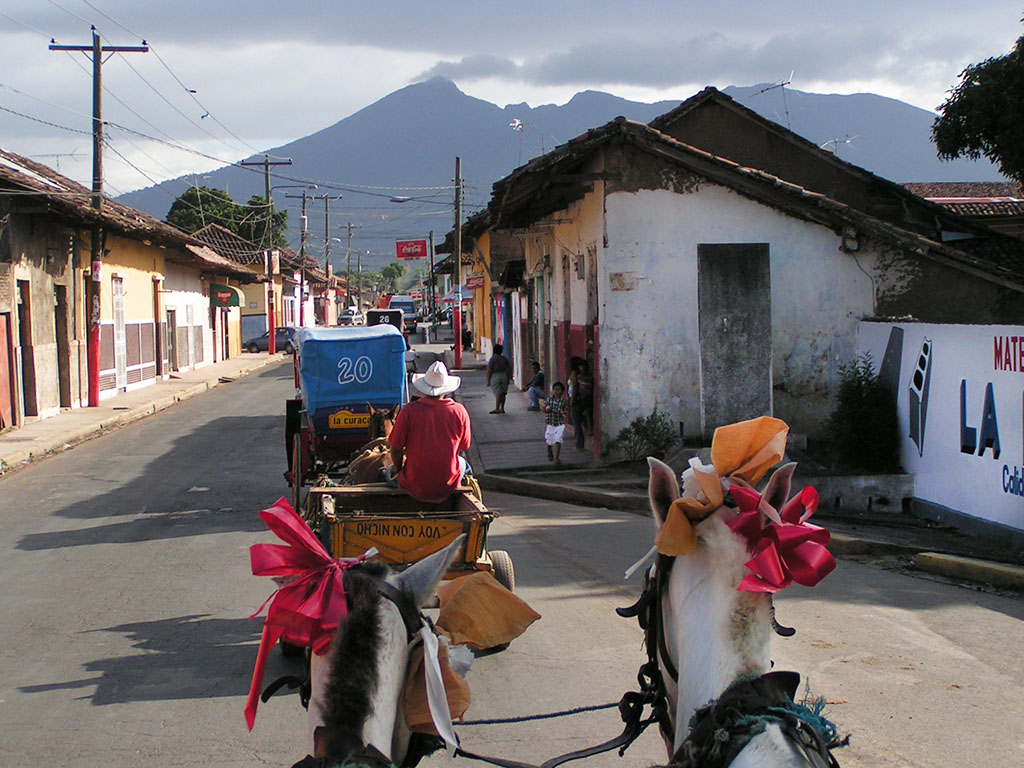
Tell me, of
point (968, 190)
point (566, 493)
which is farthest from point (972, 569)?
point (968, 190)

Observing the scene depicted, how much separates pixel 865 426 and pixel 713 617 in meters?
11.0

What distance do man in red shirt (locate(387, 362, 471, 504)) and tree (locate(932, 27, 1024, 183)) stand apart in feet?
38.1

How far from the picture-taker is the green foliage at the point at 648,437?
14.2 meters

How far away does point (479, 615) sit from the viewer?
3090mm

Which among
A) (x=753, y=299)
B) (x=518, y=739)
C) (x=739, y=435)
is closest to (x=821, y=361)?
(x=753, y=299)

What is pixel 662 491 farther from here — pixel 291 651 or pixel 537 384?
pixel 537 384

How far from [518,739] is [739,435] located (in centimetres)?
301

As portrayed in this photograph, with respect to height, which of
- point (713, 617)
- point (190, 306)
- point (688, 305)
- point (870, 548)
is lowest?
point (870, 548)

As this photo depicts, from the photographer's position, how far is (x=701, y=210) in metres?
14.6

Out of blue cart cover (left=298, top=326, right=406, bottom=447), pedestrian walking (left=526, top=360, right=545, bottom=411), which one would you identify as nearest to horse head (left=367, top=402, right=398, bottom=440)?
blue cart cover (left=298, top=326, right=406, bottom=447)

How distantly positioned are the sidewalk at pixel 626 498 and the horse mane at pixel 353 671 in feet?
23.5

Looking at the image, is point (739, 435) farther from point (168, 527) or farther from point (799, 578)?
point (168, 527)

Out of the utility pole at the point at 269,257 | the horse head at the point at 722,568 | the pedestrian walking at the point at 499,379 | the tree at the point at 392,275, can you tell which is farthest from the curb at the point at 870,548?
the tree at the point at 392,275

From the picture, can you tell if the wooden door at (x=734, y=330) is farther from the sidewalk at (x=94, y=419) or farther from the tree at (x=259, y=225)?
the tree at (x=259, y=225)
